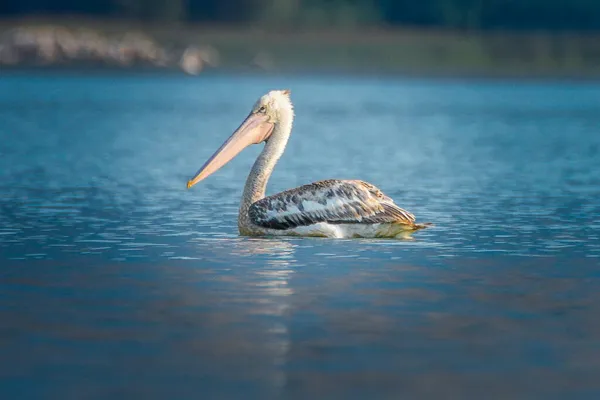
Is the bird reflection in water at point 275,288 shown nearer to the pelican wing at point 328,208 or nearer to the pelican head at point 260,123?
the pelican wing at point 328,208

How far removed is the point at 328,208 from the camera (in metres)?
12.9

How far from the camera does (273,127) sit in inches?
563

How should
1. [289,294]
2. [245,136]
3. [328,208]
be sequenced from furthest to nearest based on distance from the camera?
[245,136]
[328,208]
[289,294]

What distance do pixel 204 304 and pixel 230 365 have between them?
1830mm

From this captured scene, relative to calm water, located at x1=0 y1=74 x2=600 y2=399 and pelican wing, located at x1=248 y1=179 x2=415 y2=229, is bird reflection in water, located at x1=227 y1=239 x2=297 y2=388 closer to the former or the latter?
calm water, located at x1=0 y1=74 x2=600 y2=399

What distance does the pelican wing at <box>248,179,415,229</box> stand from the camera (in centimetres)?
1293

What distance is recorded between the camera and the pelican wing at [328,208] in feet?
42.4

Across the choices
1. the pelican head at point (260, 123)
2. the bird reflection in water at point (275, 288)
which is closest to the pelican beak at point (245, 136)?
the pelican head at point (260, 123)

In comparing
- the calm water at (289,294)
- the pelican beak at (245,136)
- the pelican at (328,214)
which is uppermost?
the pelican beak at (245,136)

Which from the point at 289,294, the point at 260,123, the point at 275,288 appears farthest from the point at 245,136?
the point at 289,294

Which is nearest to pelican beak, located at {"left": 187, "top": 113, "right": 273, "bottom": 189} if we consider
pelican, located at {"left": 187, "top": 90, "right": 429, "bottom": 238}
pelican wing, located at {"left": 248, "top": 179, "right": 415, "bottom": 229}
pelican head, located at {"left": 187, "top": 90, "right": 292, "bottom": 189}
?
pelican head, located at {"left": 187, "top": 90, "right": 292, "bottom": 189}

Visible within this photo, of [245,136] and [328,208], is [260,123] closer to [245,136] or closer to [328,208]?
[245,136]

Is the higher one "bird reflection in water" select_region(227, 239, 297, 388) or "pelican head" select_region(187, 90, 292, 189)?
"pelican head" select_region(187, 90, 292, 189)

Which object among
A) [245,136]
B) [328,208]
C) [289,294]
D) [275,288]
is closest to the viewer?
[289,294]
